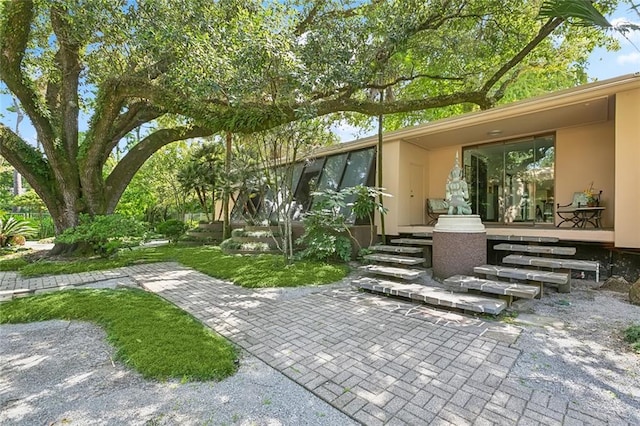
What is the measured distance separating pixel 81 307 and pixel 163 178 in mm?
13962

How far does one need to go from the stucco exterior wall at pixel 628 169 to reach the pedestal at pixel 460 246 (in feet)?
7.17

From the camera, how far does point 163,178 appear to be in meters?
16.4

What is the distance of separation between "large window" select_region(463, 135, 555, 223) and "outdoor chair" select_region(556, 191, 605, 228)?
565 mm

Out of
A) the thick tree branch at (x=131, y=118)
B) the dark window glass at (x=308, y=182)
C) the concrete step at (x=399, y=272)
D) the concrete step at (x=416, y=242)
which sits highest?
the thick tree branch at (x=131, y=118)

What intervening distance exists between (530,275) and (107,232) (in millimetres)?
7978

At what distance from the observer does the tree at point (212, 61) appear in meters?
4.95

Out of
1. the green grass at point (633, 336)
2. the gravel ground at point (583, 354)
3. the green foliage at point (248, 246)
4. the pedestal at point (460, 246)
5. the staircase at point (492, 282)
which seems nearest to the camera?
the gravel ground at point (583, 354)

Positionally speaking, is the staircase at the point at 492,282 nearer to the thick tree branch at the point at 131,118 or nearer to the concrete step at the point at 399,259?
the concrete step at the point at 399,259

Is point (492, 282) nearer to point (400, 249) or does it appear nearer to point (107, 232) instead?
point (400, 249)

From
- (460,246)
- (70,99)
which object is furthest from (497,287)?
(70,99)

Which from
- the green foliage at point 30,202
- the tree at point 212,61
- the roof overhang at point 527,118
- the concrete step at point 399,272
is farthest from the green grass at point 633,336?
the green foliage at point 30,202

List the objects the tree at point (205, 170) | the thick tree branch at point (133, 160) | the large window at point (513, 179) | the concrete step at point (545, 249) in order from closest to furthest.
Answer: the concrete step at point (545, 249)
the large window at point (513, 179)
the thick tree branch at point (133, 160)
the tree at point (205, 170)

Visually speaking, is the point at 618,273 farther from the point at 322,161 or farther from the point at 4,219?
the point at 4,219

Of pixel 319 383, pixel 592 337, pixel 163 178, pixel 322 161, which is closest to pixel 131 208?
pixel 163 178
